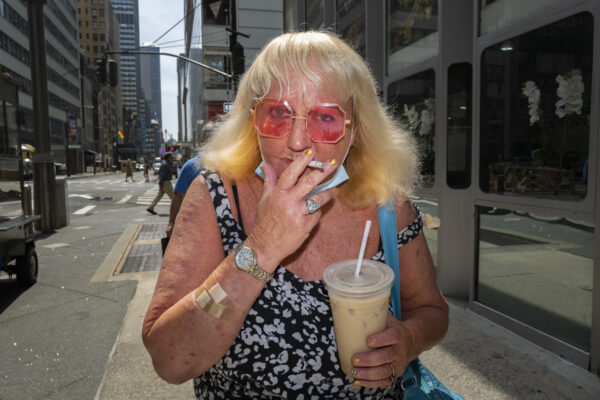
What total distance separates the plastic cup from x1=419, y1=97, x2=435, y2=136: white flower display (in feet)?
14.3

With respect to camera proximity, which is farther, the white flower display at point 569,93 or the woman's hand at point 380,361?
the white flower display at point 569,93

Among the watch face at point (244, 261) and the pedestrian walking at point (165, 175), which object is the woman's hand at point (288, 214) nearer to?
the watch face at point (244, 261)

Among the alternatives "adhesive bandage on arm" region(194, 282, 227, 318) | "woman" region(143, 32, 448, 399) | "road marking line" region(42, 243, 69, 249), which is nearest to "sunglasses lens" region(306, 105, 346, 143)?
"woman" region(143, 32, 448, 399)

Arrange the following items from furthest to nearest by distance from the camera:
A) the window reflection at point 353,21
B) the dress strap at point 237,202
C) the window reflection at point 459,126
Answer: the window reflection at point 353,21 → the window reflection at point 459,126 → the dress strap at point 237,202

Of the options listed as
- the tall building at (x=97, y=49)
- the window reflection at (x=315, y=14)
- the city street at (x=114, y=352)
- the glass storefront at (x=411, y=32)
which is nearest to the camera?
the city street at (x=114, y=352)

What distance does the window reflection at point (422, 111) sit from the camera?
201 inches

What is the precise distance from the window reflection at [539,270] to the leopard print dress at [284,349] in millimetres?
2689

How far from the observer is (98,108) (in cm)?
9938

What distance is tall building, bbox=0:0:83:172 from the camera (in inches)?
1757

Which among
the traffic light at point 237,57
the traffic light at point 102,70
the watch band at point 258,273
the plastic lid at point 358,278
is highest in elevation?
the traffic light at point 102,70

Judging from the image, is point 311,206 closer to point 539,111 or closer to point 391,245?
point 391,245

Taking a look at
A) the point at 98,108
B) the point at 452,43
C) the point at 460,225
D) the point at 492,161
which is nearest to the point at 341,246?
the point at 492,161

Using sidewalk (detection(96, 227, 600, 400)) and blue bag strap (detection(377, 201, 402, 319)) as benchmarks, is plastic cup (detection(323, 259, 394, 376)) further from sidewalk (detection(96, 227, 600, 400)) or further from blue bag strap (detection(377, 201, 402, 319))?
sidewalk (detection(96, 227, 600, 400))

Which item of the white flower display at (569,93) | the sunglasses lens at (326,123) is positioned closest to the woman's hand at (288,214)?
the sunglasses lens at (326,123)
